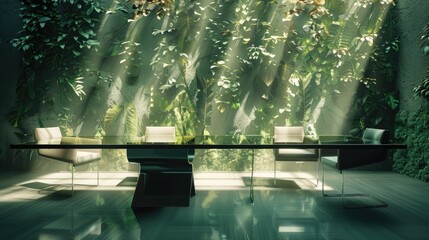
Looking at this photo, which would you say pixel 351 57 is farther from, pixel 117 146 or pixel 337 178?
pixel 117 146

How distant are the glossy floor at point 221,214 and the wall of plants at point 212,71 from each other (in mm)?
→ 1477

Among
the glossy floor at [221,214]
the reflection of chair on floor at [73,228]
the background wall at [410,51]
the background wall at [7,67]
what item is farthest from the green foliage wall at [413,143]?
the background wall at [7,67]

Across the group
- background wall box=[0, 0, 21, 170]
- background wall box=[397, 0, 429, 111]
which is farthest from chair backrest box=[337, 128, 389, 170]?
background wall box=[0, 0, 21, 170]

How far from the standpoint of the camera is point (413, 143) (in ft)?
18.3

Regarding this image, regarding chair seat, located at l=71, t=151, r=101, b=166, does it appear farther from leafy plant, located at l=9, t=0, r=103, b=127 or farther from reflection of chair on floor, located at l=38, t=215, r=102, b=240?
leafy plant, located at l=9, t=0, r=103, b=127

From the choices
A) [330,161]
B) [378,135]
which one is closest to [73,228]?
[330,161]

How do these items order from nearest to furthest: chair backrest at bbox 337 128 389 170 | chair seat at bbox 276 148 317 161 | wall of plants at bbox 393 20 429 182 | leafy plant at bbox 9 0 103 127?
chair backrest at bbox 337 128 389 170 → chair seat at bbox 276 148 317 161 → wall of plants at bbox 393 20 429 182 → leafy plant at bbox 9 0 103 127

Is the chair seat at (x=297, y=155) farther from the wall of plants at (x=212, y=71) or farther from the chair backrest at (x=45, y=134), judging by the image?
the chair backrest at (x=45, y=134)

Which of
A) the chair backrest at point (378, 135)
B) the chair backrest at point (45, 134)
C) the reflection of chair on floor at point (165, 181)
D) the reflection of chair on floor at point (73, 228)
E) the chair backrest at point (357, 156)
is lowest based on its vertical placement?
the reflection of chair on floor at point (73, 228)

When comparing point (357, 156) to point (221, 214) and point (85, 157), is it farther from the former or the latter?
point (85, 157)

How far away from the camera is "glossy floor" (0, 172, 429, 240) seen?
3.05 m

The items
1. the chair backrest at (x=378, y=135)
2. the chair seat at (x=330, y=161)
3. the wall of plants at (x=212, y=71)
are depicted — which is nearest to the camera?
the chair backrest at (x=378, y=135)

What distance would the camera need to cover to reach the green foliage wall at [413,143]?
5.31m

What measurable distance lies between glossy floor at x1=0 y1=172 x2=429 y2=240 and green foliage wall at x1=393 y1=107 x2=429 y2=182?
369 mm
